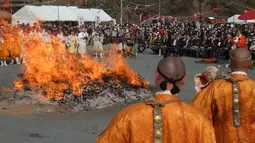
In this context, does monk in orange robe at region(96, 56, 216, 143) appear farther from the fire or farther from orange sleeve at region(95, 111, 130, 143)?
the fire

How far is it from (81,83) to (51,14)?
20.3 m

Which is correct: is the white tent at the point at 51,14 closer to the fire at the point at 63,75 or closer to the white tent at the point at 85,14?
the white tent at the point at 85,14

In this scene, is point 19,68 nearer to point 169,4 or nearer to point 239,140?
point 239,140

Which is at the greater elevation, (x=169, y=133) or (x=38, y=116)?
(x=169, y=133)

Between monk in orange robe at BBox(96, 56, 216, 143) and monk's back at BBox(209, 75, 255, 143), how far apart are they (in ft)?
4.62

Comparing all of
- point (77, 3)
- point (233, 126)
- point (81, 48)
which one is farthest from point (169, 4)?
point (233, 126)

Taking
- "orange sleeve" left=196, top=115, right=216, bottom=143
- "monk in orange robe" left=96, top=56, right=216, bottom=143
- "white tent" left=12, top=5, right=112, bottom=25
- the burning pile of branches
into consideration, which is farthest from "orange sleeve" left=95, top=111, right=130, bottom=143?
"white tent" left=12, top=5, right=112, bottom=25

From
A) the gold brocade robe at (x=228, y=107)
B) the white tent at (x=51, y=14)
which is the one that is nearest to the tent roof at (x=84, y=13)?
the white tent at (x=51, y=14)

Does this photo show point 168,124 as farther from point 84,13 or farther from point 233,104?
point 84,13

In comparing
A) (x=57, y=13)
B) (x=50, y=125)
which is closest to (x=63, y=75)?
(x=50, y=125)

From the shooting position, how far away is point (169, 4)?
5553 cm

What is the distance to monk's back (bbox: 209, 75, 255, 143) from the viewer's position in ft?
14.7

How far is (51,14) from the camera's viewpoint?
31.1 meters

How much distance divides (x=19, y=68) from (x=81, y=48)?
16.2 feet
